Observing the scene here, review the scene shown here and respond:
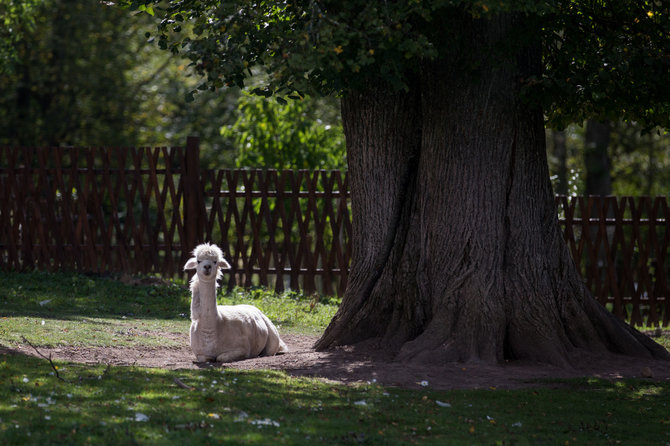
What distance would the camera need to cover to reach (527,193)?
33.0ft

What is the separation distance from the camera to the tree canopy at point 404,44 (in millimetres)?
8562

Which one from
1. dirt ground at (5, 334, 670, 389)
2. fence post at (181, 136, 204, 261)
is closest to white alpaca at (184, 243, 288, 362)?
dirt ground at (5, 334, 670, 389)

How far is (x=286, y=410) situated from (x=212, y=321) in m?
2.98

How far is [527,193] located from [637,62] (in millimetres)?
1781

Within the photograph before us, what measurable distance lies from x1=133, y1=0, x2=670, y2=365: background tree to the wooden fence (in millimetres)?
5018

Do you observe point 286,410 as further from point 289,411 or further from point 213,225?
point 213,225

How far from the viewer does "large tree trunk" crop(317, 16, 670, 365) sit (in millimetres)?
9758

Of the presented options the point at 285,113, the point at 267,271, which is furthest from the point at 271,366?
the point at 285,113

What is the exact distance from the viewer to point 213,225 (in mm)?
16297

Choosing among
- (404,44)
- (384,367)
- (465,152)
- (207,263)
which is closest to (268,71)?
(404,44)

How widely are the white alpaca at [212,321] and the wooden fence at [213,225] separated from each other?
220 inches

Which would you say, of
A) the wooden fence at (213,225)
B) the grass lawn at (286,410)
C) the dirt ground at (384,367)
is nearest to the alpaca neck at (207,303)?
the dirt ground at (384,367)

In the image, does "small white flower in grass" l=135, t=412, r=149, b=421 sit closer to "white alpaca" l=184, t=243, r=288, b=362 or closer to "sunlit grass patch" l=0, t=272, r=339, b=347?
"white alpaca" l=184, t=243, r=288, b=362

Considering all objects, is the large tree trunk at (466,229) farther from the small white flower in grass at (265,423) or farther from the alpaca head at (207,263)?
the small white flower in grass at (265,423)
